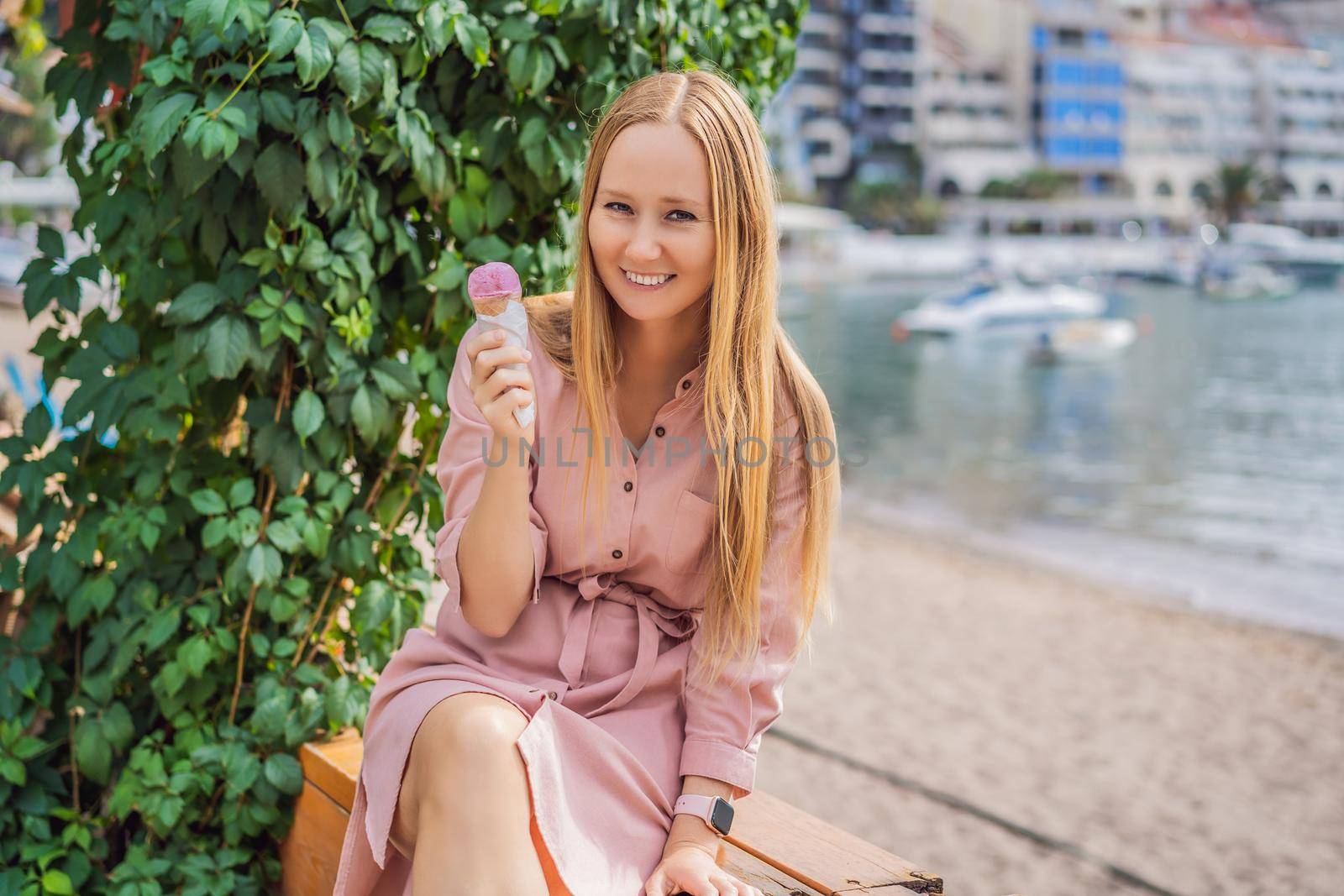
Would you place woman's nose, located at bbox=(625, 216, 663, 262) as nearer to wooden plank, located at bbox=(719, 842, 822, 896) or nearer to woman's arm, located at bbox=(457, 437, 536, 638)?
woman's arm, located at bbox=(457, 437, 536, 638)

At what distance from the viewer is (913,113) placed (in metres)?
85.6

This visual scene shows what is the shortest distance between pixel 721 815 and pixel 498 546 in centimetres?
45

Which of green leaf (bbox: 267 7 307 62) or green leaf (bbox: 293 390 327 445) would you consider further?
green leaf (bbox: 293 390 327 445)

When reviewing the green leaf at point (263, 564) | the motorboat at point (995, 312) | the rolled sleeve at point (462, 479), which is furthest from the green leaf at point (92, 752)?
the motorboat at point (995, 312)

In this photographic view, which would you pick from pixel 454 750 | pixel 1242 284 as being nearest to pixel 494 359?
pixel 454 750

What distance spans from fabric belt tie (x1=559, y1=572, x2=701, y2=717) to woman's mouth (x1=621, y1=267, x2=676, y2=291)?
40 cm

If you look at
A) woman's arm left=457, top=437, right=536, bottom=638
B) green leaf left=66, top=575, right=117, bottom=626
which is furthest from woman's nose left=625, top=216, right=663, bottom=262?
green leaf left=66, top=575, right=117, bottom=626

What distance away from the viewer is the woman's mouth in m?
1.65

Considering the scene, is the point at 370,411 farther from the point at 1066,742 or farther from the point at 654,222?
the point at 1066,742

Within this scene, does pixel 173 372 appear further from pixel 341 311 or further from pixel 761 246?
pixel 761 246

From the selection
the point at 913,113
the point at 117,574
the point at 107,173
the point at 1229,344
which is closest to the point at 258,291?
the point at 107,173

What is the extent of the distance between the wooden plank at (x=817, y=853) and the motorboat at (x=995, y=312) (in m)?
35.3

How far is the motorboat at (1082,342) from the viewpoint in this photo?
3388cm

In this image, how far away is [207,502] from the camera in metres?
2.09
